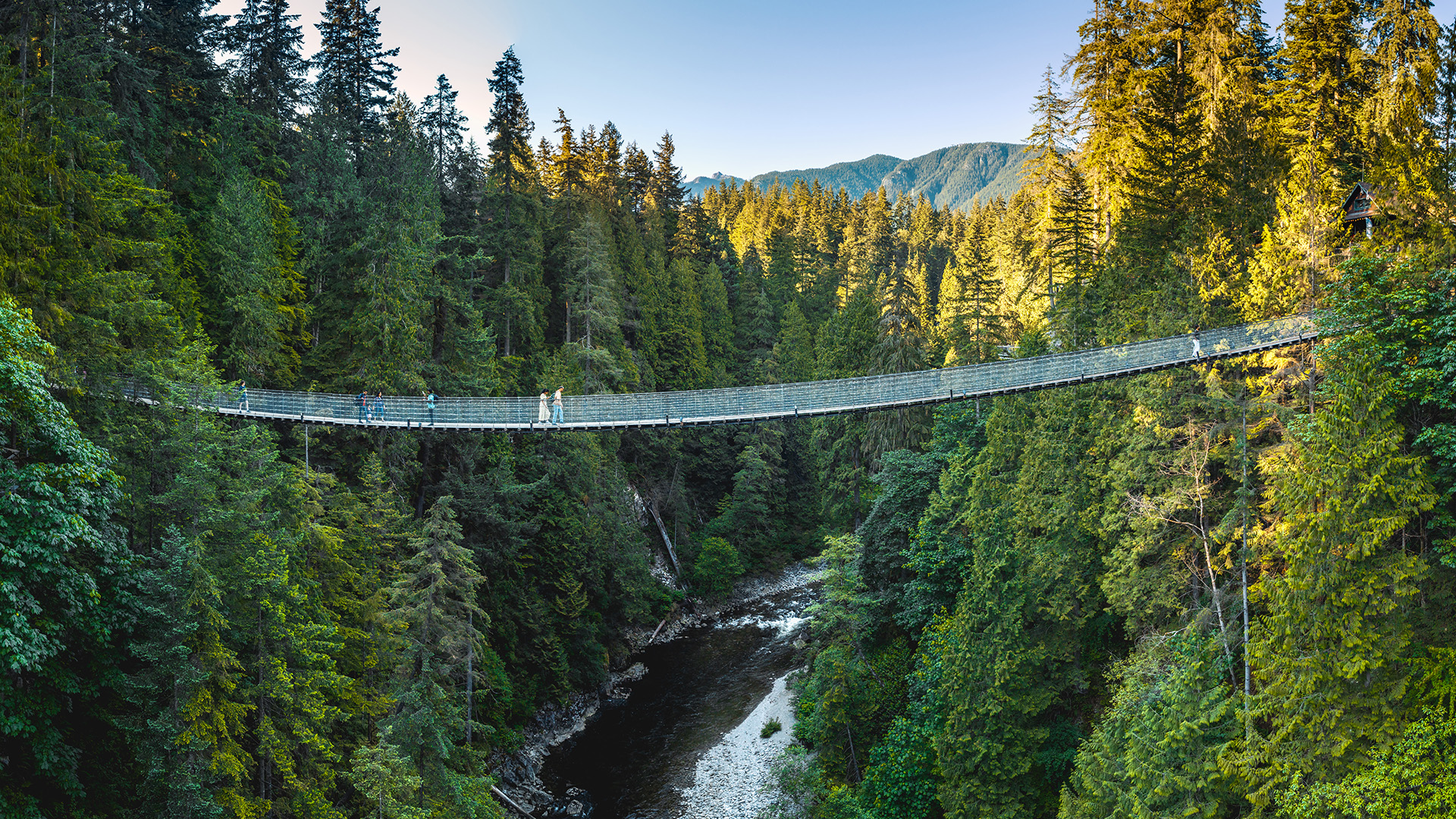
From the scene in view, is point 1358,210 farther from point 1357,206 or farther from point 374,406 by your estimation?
point 374,406

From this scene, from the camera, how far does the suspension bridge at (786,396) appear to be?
14812 mm

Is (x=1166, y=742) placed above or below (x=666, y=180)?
below

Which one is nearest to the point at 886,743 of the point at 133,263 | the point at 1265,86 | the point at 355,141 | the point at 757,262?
the point at 1265,86

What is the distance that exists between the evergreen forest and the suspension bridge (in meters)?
0.61

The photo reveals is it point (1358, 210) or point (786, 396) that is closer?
point (1358, 210)

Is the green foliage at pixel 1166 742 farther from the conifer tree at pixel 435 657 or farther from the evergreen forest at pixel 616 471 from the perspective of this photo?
the conifer tree at pixel 435 657

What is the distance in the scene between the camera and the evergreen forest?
1106 centimetres

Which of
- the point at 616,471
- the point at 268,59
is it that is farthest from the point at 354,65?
the point at 616,471

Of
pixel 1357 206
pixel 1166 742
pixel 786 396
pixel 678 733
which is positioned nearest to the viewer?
pixel 1166 742

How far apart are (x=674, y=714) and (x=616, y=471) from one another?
9.77 m

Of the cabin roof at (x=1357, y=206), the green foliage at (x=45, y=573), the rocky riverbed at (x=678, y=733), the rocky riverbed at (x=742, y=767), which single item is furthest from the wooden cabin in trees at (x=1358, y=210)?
the green foliage at (x=45, y=573)

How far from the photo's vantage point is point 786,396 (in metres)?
21.0

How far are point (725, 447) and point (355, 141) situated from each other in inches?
896

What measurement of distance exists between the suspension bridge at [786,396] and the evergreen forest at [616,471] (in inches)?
23.9
